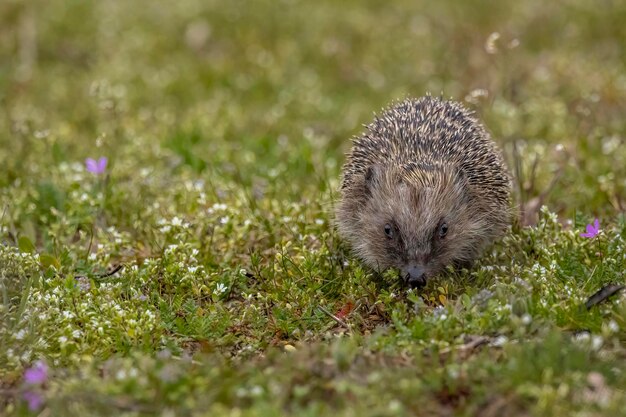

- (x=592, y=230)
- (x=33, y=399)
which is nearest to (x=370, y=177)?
(x=592, y=230)

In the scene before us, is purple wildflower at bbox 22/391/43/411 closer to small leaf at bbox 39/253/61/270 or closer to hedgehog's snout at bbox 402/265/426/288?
small leaf at bbox 39/253/61/270

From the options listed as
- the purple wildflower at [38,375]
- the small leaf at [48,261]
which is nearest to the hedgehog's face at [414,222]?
the small leaf at [48,261]

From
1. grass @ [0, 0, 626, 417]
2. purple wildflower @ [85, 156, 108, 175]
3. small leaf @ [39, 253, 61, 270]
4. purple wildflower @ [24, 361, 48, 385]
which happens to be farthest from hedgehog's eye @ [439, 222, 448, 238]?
purple wildflower @ [85, 156, 108, 175]

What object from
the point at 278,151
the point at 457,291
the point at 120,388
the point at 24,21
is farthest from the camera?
the point at 24,21

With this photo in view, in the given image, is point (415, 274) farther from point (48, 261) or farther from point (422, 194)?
point (48, 261)

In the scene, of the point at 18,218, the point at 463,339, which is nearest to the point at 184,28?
the point at 18,218

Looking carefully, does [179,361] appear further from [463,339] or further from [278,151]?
[278,151]
